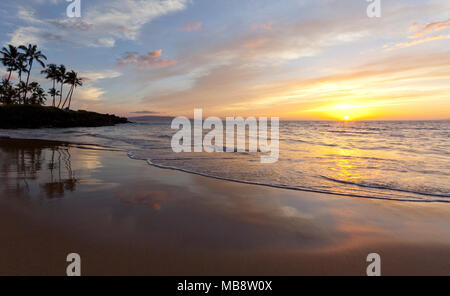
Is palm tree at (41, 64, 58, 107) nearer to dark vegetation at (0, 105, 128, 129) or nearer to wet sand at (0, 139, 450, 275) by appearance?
dark vegetation at (0, 105, 128, 129)

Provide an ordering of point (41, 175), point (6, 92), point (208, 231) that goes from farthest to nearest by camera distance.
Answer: point (6, 92)
point (41, 175)
point (208, 231)

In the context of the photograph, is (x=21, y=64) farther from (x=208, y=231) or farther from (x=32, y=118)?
(x=208, y=231)

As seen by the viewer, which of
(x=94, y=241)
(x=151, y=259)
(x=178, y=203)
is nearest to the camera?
(x=151, y=259)

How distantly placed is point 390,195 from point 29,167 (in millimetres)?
10100

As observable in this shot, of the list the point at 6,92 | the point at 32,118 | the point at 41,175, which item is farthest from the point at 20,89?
the point at 41,175

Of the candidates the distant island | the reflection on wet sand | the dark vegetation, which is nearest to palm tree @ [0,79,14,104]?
the distant island

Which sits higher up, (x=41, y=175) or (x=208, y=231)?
(x=41, y=175)

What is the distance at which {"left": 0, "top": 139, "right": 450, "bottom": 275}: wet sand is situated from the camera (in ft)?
8.56

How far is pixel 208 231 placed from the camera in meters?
3.37

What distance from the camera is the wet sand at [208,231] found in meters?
2.61

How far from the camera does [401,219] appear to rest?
3.98m
